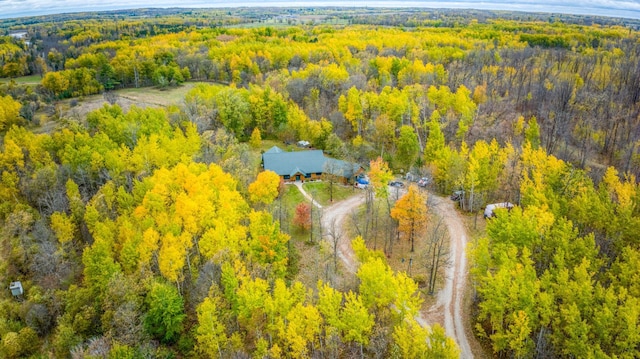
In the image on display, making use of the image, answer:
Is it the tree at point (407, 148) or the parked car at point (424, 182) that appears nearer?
the parked car at point (424, 182)

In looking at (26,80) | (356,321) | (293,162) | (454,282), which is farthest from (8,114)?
(454,282)

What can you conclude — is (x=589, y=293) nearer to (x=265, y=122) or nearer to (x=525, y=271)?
(x=525, y=271)

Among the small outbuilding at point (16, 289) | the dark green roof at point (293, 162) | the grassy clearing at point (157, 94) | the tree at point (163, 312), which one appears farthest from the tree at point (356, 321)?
the grassy clearing at point (157, 94)

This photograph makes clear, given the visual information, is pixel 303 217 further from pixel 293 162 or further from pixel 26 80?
pixel 26 80

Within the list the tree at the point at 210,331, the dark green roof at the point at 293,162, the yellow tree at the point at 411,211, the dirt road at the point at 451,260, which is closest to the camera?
the tree at the point at 210,331

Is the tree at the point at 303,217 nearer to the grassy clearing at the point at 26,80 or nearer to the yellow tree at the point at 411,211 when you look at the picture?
the yellow tree at the point at 411,211
